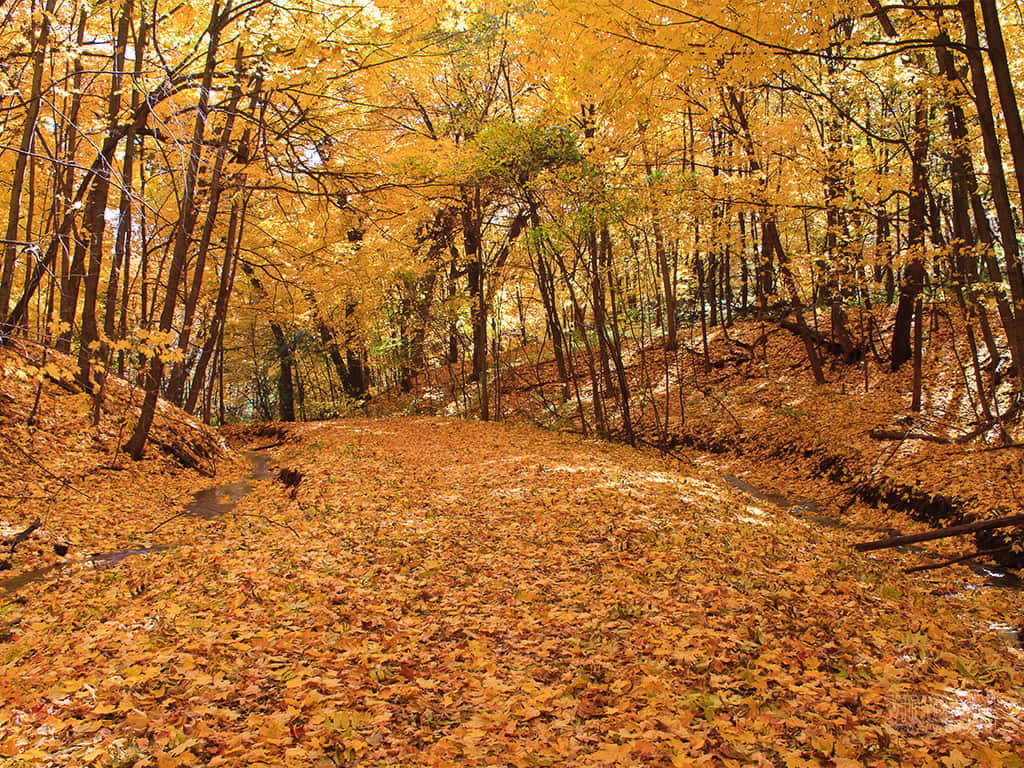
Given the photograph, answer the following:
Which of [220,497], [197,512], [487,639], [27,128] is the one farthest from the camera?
[220,497]

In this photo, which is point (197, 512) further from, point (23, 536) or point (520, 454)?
point (520, 454)

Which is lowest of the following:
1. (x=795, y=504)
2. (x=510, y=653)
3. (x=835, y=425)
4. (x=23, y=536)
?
(x=795, y=504)

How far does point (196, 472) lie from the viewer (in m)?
9.44

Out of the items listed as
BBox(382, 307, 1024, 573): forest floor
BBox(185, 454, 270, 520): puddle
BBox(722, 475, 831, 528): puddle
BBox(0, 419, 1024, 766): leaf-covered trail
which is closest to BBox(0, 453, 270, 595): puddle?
BBox(185, 454, 270, 520): puddle

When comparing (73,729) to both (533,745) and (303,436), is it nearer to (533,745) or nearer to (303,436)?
(533,745)

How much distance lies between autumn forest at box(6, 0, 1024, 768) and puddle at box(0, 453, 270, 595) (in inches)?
2.8

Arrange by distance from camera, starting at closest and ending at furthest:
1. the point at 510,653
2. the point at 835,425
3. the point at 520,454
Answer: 1. the point at 510,653
2. the point at 520,454
3. the point at 835,425

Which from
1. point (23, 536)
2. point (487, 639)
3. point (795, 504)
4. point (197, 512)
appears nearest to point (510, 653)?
point (487, 639)

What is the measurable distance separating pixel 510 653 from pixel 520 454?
6.95 m

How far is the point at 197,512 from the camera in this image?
7.29m

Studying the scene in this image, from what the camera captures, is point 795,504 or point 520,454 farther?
point 520,454

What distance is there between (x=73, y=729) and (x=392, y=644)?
5.29 ft

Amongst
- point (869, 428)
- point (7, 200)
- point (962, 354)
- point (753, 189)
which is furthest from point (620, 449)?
point (7, 200)

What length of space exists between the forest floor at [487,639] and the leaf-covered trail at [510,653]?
0.7 inches
